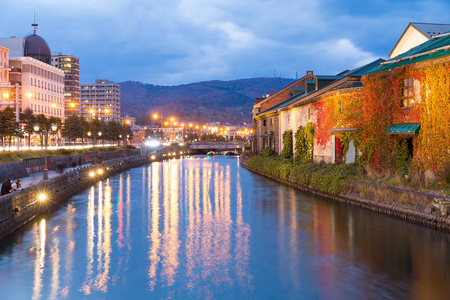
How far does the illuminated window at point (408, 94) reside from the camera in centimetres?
2900

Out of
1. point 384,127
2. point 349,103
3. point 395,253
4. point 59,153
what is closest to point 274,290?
point 395,253

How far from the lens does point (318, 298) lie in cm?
1329

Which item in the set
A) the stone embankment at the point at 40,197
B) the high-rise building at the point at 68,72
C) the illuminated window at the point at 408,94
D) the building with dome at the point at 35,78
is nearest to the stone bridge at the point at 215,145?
the building with dome at the point at 35,78

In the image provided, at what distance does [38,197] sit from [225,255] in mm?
15911

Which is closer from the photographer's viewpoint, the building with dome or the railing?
the railing

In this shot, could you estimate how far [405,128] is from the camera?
92.3 ft

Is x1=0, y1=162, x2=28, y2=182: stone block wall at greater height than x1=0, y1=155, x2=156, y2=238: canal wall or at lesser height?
greater

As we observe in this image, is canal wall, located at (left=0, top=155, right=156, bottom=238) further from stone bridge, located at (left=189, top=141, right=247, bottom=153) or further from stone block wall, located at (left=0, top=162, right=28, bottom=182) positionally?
stone bridge, located at (left=189, top=141, right=247, bottom=153)

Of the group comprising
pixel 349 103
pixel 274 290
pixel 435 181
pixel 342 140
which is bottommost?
pixel 274 290

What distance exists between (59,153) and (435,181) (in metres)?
53.0

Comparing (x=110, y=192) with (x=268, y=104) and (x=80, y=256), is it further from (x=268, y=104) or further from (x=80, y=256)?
(x=268, y=104)

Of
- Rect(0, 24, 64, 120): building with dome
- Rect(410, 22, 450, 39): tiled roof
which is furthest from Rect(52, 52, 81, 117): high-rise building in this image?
Rect(410, 22, 450, 39): tiled roof

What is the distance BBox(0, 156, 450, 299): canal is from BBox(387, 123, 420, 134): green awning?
5.93 metres

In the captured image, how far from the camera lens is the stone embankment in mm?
21500
